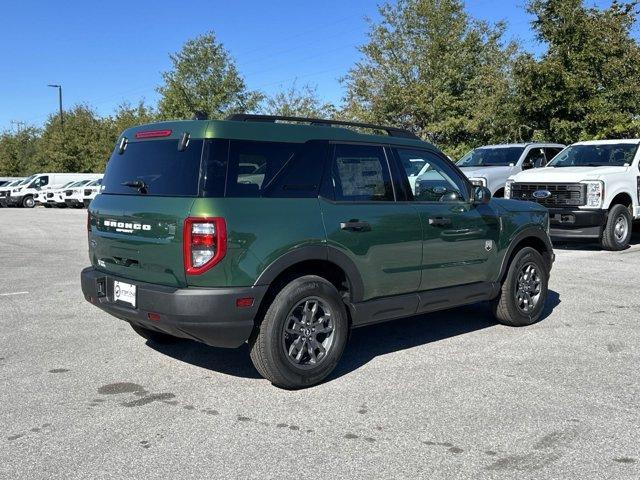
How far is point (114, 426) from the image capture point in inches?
155

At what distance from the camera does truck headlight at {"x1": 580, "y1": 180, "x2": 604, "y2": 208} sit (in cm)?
1158

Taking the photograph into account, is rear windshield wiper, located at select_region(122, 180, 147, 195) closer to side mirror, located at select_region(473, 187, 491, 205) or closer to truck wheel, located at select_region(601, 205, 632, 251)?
side mirror, located at select_region(473, 187, 491, 205)

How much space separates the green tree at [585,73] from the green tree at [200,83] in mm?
A: 18894

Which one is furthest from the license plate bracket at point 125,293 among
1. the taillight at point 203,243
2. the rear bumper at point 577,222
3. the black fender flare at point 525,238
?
the rear bumper at point 577,222

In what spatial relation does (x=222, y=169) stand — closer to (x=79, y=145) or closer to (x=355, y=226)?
(x=355, y=226)

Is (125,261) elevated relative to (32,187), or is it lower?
lower

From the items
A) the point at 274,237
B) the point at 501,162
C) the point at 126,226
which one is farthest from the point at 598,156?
the point at 126,226

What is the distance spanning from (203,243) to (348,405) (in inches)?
56.3

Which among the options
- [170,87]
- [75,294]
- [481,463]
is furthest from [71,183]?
[481,463]

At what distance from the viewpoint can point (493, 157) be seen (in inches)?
619

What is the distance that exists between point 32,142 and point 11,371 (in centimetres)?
5844

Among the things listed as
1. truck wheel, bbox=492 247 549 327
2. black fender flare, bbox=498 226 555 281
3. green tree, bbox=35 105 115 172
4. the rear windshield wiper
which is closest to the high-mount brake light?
the rear windshield wiper

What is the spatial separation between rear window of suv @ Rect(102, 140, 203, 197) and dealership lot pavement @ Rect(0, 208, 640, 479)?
1.41 metres

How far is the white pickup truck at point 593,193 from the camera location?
1164 cm
